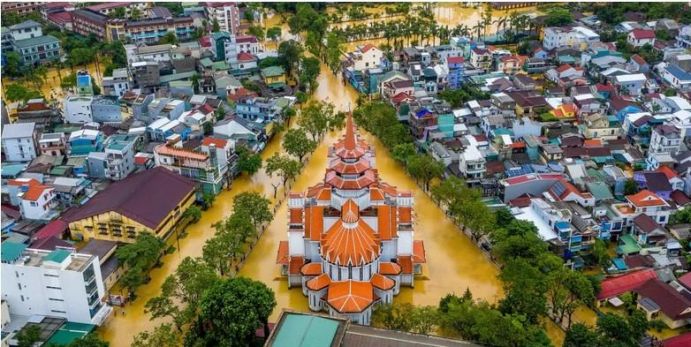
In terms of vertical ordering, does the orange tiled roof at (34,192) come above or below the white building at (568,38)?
below

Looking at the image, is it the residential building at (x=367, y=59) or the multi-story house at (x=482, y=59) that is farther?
the residential building at (x=367, y=59)

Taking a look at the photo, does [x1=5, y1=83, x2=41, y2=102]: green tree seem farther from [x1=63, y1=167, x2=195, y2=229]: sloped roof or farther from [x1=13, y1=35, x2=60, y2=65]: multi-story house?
[x1=63, y1=167, x2=195, y2=229]: sloped roof

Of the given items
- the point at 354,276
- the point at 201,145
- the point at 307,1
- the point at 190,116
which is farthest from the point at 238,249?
the point at 307,1

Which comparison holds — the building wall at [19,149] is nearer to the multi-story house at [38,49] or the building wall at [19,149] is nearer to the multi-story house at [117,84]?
the multi-story house at [117,84]

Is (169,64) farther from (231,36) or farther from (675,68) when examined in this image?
(675,68)

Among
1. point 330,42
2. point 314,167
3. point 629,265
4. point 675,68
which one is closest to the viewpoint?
point 629,265

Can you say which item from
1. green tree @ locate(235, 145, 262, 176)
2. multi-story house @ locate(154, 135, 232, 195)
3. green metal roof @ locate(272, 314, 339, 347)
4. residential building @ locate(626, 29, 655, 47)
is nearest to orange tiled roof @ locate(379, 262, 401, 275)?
green metal roof @ locate(272, 314, 339, 347)

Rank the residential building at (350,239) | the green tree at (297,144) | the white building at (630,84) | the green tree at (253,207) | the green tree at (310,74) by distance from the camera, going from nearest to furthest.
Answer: the residential building at (350,239) < the green tree at (253,207) < the green tree at (297,144) < the white building at (630,84) < the green tree at (310,74)

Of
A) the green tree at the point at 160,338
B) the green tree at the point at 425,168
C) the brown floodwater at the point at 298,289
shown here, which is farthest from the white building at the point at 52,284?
the green tree at the point at 425,168
